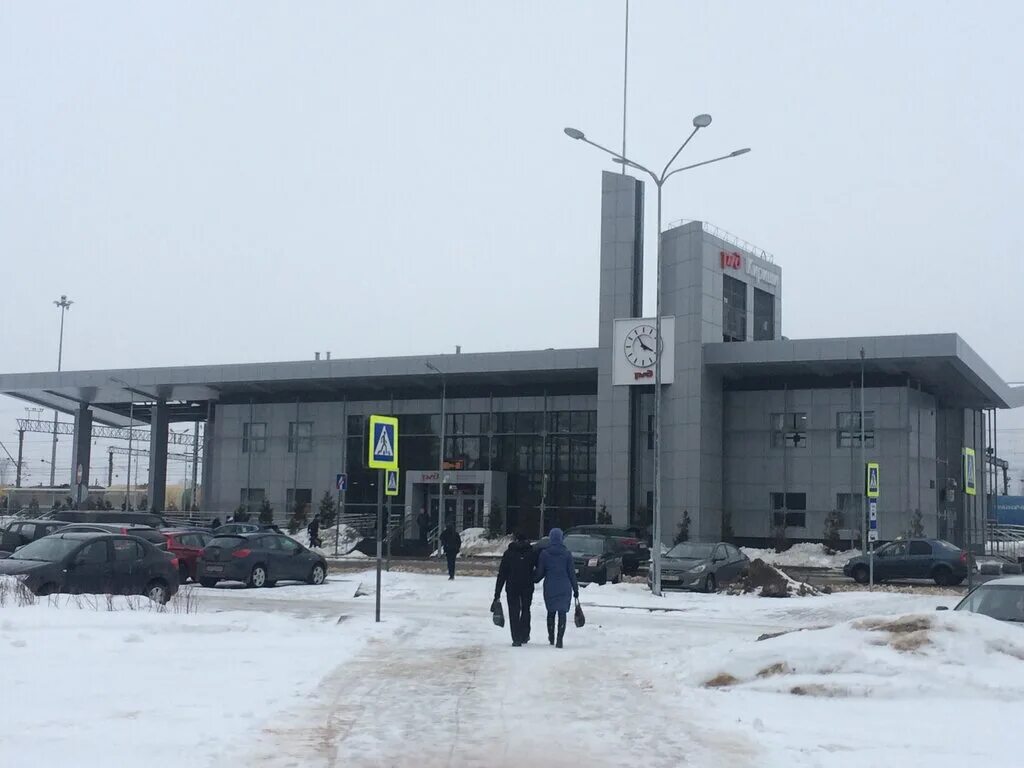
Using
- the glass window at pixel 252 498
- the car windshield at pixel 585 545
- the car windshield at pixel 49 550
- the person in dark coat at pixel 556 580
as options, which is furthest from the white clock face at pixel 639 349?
the person in dark coat at pixel 556 580

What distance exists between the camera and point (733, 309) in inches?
2168

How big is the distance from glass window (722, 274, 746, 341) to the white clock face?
662cm

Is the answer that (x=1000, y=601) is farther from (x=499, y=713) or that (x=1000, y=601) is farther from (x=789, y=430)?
(x=789, y=430)

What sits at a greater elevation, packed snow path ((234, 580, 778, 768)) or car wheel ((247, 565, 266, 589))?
packed snow path ((234, 580, 778, 768))

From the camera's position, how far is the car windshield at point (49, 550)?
20.4 m

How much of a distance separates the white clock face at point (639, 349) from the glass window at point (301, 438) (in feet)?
71.7

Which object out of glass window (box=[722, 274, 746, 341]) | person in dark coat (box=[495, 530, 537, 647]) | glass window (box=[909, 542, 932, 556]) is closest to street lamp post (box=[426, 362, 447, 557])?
glass window (box=[722, 274, 746, 341])

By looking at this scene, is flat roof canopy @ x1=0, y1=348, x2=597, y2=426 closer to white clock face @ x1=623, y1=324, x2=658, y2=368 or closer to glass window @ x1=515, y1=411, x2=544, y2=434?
glass window @ x1=515, y1=411, x2=544, y2=434

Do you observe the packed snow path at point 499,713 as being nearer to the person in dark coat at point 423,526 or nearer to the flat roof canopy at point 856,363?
the flat roof canopy at point 856,363

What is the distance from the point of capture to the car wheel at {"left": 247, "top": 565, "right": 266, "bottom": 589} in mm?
28375

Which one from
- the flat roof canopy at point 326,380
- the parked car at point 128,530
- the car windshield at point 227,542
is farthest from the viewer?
the flat roof canopy at point 326,380

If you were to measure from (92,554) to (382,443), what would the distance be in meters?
6.09

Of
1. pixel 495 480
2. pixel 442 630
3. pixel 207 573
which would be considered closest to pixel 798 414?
pixel 495 480

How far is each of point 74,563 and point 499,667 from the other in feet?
32.1
